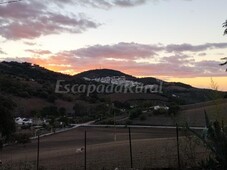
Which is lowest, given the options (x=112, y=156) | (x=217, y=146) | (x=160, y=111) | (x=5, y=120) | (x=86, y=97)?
(x=112, y=156)

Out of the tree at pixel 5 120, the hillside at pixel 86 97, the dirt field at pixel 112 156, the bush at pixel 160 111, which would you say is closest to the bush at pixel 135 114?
the bush at pixel 160 111

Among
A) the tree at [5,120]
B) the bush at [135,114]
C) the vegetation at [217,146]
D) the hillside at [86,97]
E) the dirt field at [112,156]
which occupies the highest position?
the hillside at [86,97]

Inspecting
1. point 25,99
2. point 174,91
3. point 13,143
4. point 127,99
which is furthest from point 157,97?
point 13,143

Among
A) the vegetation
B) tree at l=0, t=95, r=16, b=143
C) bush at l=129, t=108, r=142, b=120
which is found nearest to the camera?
the vegetation

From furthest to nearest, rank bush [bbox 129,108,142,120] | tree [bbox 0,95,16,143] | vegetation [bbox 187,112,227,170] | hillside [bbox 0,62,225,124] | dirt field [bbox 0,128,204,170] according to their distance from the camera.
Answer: hillside [bbox 0,62,225,124], bush [bbox 129,108,142,120], tree [bbox 0,95,16,143], dirt field [bbox 0,128,204,170], vegetation [bbox 187,112,227,170]

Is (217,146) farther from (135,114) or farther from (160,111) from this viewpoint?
(135,114)

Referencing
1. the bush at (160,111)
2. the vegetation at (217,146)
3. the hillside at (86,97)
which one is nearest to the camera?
the vegetation at (217,146)

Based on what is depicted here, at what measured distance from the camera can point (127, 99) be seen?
13262 cm

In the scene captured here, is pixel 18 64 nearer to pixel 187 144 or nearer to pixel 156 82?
pixel 156 82

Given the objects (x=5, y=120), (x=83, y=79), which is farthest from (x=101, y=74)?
(x=5, y=120)

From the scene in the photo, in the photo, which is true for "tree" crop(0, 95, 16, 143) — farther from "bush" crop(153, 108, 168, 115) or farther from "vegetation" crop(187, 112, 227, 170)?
"bush" crop(153, 108, 168, 115)

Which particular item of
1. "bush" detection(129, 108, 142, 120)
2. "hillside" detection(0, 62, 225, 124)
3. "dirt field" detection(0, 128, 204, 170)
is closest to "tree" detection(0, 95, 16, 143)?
"dirt field" detection(0, 128, 204, 170)

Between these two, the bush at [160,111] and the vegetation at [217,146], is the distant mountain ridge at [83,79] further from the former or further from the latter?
the vegetation at [217,146]

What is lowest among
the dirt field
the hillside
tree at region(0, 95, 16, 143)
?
the dirt field
